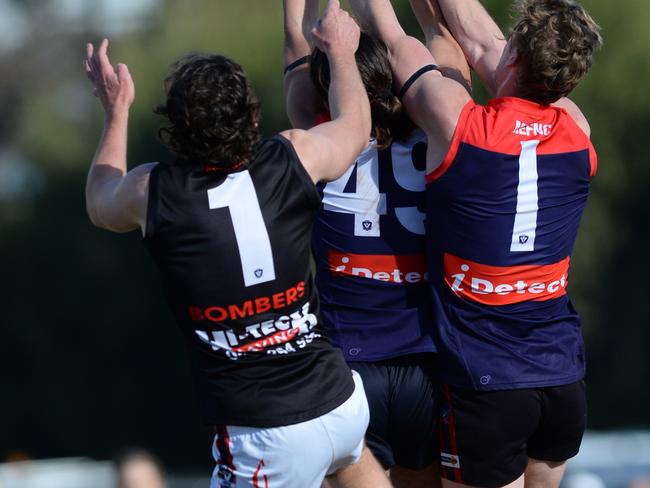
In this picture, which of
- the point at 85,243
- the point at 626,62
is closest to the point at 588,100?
the point at 626,62

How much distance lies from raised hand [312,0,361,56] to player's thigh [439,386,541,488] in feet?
5.23

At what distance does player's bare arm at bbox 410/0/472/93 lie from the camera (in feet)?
17.8

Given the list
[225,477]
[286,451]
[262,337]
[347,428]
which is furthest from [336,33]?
[225,477]

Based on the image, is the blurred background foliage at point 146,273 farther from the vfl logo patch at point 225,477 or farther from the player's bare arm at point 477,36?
the vfl logo patch at point 225,477

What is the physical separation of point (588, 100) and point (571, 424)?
1868 cm

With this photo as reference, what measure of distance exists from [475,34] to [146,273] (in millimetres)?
19946

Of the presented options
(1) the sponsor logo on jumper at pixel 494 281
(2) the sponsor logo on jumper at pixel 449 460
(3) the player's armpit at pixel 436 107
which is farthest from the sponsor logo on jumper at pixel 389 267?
(2) the sponsor logo on jumper at pixel 449 460

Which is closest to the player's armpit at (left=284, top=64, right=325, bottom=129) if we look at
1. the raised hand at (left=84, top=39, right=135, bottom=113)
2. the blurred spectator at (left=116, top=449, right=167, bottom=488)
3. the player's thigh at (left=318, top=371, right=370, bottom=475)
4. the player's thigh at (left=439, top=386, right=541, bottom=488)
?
the raised hand at (left=84, top=39, right=135, bottom=113)

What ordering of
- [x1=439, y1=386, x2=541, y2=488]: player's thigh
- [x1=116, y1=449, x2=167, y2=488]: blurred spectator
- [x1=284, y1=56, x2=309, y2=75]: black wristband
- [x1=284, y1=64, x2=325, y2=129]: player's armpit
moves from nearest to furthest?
[x1=439, y1=386, x2=541, y2=488]: player's thigh < [x1=284, y1=64, x2=325, y2=129]: player's armpit < [x1=284, y1=56, x2=309, y2=75]: black wristband < [x1=116, y1=449, x2=167, y2=488]: blurred spectator

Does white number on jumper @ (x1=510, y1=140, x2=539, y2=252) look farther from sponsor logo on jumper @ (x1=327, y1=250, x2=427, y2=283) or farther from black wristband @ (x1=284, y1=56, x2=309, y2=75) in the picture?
black wristband @ (x1=284, y1=56, x2=309, y2=75)

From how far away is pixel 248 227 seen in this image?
14.8 ft

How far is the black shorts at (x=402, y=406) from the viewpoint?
16.8 ft

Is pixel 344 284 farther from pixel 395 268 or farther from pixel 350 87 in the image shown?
pixel 350 87

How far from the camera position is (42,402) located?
82.7ft
